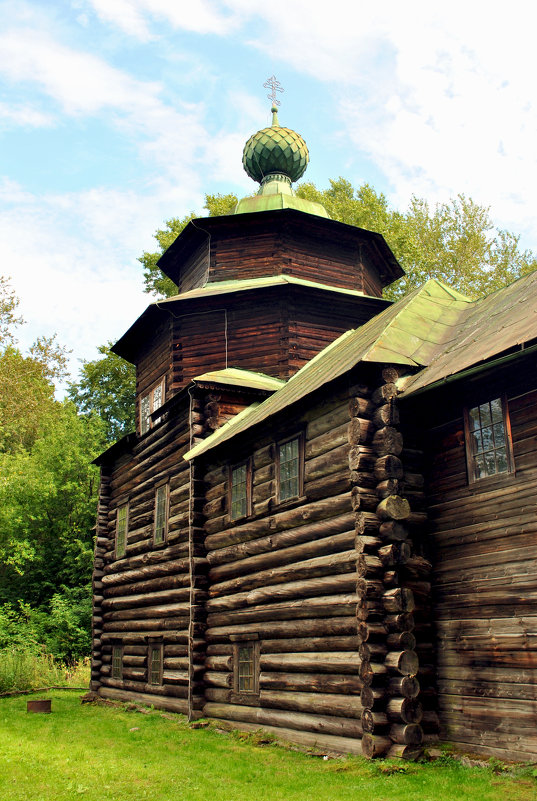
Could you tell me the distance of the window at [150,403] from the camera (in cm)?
1986

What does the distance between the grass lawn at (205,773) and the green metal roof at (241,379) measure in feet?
22.8

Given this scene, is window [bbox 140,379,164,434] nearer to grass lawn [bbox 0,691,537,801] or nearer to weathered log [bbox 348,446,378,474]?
grass lawn [bbox 0,691,537,801]

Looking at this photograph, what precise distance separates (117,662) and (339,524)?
11.0 meters

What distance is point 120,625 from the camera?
18.9 metres

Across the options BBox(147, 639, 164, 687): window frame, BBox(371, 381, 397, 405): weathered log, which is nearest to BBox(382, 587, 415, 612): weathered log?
BBox(371, 381, 397, 405): weathered log

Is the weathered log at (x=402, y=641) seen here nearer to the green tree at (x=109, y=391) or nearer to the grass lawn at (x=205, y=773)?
the grass lawn at (x=205, y=773)

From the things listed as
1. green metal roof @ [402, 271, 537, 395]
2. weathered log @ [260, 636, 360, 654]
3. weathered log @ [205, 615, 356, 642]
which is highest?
green metal roof @ [402, 271, 537, 395]

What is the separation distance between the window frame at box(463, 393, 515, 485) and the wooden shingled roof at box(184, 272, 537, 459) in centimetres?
65

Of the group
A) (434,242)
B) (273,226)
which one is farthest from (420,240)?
(273,226)

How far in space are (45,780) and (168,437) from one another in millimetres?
8694

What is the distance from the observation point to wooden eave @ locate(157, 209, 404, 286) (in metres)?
20.1

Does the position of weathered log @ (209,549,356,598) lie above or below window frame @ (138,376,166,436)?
below

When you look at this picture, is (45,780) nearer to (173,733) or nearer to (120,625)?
(173,733)

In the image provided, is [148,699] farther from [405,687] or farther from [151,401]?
[405,687]
